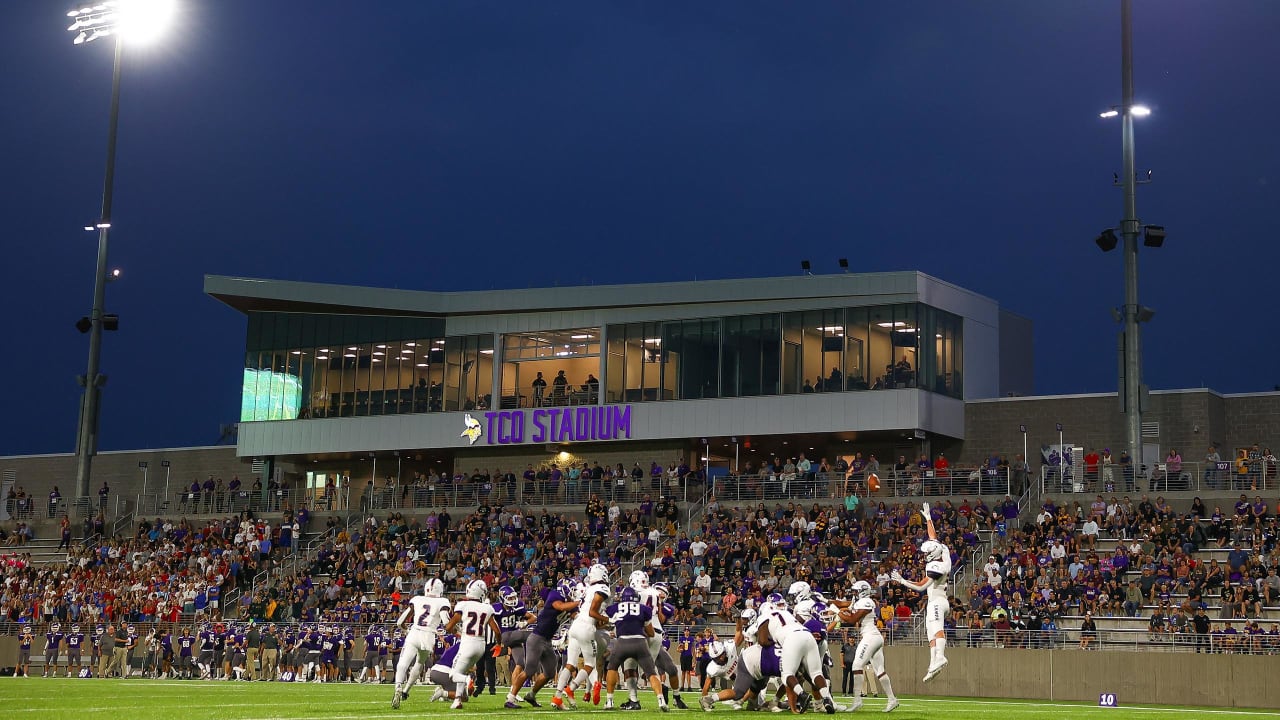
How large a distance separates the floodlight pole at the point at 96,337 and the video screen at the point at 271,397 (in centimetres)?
561

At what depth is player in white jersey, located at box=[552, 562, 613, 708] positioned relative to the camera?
64.4ft

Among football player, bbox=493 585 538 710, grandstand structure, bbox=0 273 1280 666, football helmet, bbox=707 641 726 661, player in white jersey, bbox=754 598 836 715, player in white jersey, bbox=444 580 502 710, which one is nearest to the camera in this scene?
player in white jersey, bbox=754 598 836 715

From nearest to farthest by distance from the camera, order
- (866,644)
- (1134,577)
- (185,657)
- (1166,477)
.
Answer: (866,644)
(1134,577)
(185,657)
(1166,477)

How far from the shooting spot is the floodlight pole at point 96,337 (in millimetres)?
55188

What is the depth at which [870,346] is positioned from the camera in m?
48.6

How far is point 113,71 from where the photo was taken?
54.8 metres

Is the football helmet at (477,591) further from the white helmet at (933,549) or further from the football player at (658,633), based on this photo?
the white helmet at (933,549)

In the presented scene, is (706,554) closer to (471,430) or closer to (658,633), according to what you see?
(471,430)

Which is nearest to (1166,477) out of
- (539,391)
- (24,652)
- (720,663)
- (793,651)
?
(720,663)

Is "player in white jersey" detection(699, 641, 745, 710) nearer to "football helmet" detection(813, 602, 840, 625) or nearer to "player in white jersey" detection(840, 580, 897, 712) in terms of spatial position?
"player in white jersey" detection(840, 580, 897, 712)

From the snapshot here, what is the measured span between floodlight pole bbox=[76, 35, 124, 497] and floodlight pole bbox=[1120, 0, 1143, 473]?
117 ft

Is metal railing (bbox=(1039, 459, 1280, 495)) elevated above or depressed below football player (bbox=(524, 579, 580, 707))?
above

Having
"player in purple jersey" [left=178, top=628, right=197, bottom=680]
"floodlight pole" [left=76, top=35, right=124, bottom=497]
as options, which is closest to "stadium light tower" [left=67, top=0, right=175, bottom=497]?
"floodlight pole" [left=76, top=35, right=124, bottom=497]

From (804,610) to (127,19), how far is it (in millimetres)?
42535
